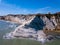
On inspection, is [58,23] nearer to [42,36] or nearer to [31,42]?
[42,36]

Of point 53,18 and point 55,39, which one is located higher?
point 53,18

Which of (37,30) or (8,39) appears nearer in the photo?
(8,39)

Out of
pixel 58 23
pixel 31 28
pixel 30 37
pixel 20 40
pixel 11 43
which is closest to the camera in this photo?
pixel 11 43

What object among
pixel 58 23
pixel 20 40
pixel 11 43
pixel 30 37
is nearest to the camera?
pixel 11 43

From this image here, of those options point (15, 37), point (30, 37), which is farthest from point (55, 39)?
point (15, 37)

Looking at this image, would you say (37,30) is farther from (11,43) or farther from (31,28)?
(11,43)

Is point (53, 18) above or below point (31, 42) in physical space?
above

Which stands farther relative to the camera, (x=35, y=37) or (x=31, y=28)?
(x=31, y=28)

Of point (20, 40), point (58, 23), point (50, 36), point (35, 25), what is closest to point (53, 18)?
point (58, 23)

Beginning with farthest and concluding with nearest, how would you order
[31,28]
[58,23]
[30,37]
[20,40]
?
1. [58,23]
2. [31,28]
3. [30,37]
4. [20,40]
